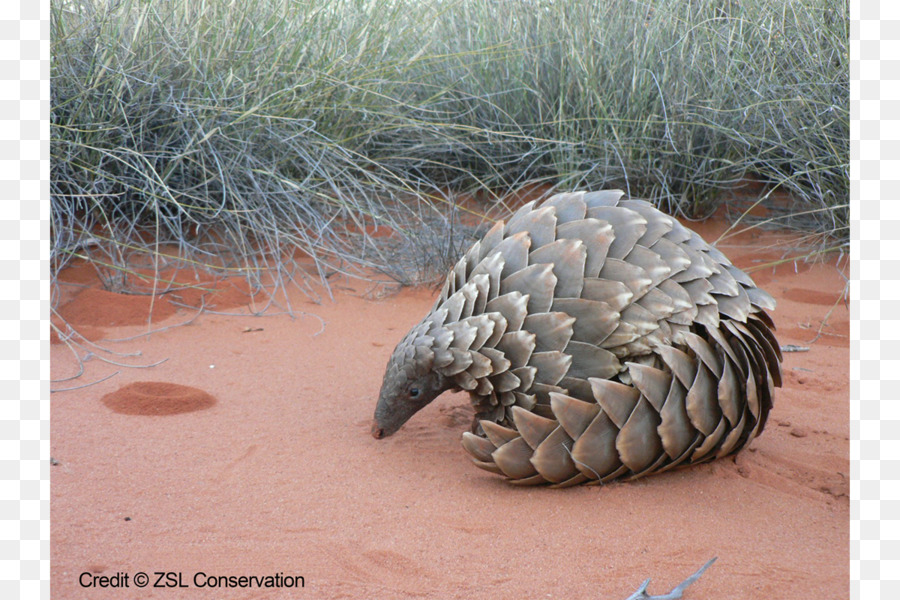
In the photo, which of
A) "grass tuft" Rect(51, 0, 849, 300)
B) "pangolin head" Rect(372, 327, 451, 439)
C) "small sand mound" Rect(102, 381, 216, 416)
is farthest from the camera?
"grass tuft" Rect(51, 0, 849, 300)

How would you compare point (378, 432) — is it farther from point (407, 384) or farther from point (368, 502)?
point (368, 502)

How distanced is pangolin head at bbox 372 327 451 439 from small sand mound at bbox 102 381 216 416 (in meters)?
0.81

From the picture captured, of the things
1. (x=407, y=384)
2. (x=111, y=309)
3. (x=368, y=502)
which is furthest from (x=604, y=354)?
(x=111, y=309)

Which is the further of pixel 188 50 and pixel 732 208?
pixel 732 208

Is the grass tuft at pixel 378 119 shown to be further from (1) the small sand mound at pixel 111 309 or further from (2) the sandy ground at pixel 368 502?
(2) the sandy ground at pixel 368 502

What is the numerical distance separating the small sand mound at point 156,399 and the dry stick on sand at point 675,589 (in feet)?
6.25

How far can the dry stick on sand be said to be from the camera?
1.87 meters

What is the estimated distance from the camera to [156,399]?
3.13 meters

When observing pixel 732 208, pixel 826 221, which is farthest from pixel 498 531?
pixel 732 208

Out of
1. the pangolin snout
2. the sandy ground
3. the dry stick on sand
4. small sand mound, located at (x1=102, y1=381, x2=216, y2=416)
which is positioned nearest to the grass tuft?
small sand mound, located at (x1=102, y1=381, x2=216, y2=416)

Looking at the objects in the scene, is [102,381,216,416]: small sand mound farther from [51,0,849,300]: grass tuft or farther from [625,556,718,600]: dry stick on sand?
[625,556,718,600]: dry stick on sand

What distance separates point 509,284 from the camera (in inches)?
101

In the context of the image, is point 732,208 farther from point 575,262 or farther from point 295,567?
point 295,567

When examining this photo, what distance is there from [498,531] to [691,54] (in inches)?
160
